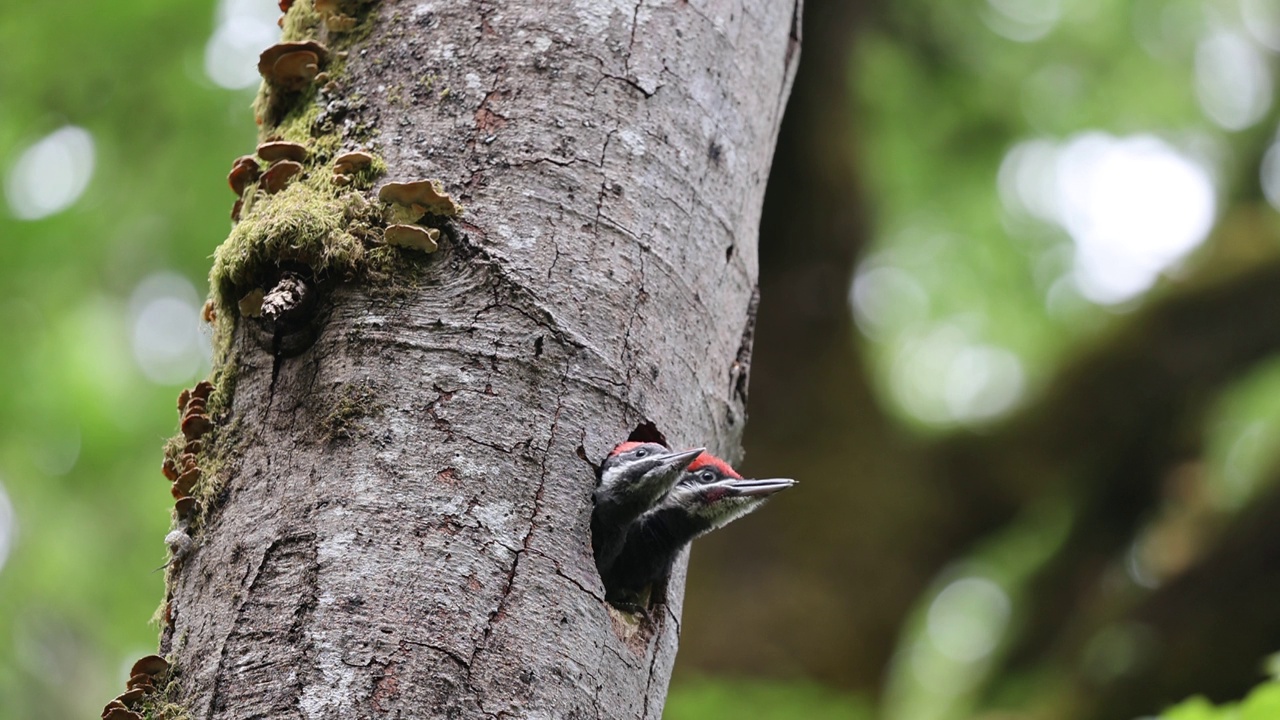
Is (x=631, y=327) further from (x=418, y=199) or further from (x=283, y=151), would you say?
(x=283, y=151)

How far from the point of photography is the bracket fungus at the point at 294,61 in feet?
7.18

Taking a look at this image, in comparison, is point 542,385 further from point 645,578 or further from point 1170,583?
point 1170,583

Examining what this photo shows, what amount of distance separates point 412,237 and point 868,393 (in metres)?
5.09

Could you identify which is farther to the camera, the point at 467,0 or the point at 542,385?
the point at 467,0

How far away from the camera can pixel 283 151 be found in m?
2.11

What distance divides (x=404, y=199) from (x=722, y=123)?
774mm

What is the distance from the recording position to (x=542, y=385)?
1.86 metres

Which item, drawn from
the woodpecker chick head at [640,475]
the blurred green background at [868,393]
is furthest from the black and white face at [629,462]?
the blurred green background at [868,393]

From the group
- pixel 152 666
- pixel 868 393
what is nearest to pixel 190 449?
pixel 152 666

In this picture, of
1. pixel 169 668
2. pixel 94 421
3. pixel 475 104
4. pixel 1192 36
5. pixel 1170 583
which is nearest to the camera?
pixel 169 668

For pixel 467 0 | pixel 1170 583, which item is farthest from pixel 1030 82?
pixel 467 0

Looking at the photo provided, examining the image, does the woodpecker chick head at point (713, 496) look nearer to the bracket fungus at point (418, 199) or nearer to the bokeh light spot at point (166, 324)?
the bracket fungus at point (418, 199)

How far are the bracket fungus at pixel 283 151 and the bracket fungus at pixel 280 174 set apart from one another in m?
0.02

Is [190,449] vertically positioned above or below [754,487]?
below
